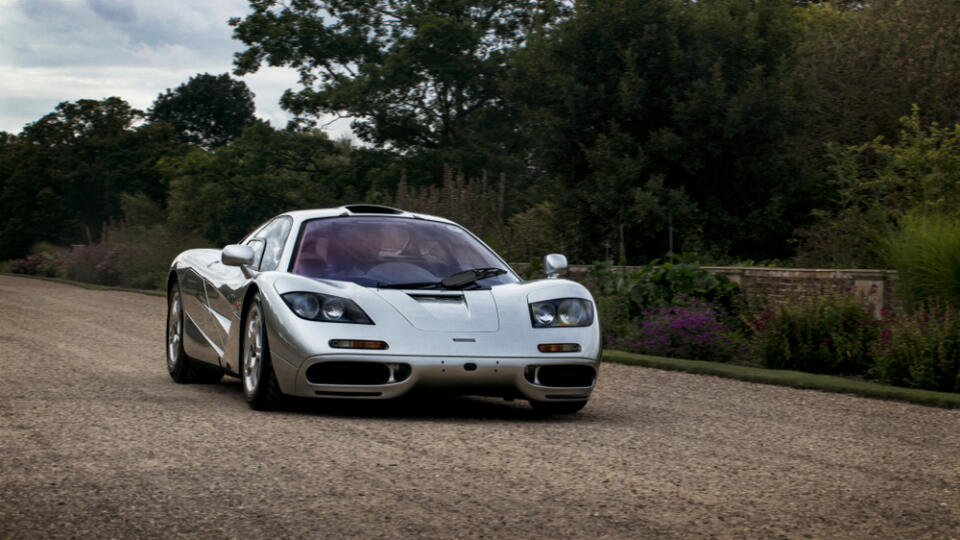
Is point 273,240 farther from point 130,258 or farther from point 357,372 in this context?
point 130,258

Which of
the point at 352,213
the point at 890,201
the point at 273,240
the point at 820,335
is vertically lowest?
the point at 820,335

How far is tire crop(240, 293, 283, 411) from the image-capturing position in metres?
7.07

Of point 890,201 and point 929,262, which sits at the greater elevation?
point 890,201

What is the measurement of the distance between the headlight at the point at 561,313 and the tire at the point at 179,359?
2969mm

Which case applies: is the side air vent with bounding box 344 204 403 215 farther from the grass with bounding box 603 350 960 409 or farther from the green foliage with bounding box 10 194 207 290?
the green foliage with bounding box 10 194 207 290

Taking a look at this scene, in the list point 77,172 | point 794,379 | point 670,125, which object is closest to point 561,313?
point 794,379

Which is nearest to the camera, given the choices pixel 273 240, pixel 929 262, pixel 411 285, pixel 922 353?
pixel 411 285

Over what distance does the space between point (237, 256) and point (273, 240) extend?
0.65 m

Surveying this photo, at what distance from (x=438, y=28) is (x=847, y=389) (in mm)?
26711

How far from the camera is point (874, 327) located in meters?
10.7

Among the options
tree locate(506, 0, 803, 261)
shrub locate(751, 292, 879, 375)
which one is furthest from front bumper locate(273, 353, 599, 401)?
tree locate(506, 0, 803, 261)

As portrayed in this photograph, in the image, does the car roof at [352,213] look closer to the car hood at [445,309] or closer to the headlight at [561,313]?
the car hood at [445,309]

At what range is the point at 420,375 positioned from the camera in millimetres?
6750

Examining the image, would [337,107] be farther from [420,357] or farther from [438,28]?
[420,357]
